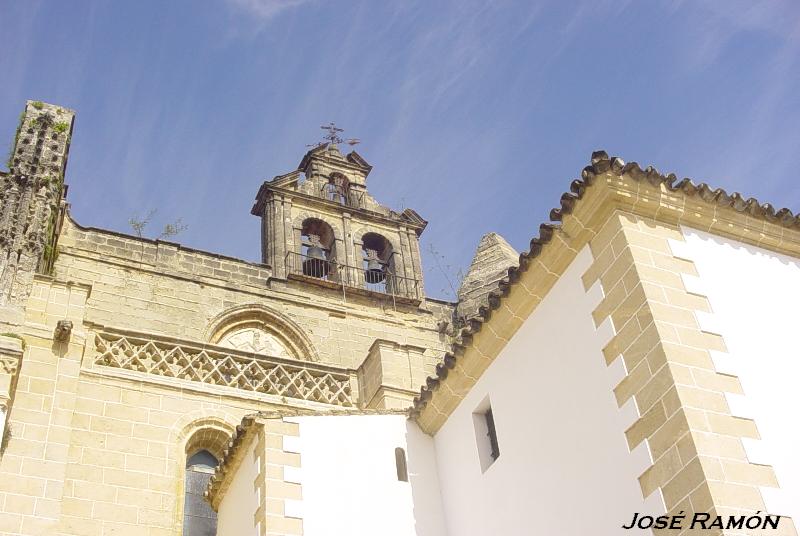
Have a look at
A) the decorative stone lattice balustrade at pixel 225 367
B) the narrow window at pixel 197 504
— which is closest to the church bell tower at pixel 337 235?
the decorative stone lattice balustrade at pixel 225 367

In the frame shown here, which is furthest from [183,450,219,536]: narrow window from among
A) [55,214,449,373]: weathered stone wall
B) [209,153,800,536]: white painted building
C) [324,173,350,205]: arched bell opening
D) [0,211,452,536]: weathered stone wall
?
[324,173,350,205]: arched bell opening

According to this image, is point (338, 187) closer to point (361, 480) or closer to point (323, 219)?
point (323, 219)

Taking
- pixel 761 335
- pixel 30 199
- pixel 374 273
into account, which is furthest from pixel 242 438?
pixel 374 273

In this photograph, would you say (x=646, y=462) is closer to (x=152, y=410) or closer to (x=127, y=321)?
(x=152, y=410)

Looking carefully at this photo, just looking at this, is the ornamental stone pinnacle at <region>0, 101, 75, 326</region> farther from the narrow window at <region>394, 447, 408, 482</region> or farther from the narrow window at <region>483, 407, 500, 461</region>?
the narrow window at <region>483, 407, 500, 461</region>

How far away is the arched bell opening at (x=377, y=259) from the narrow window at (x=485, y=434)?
8.76m

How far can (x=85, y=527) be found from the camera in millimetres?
10820

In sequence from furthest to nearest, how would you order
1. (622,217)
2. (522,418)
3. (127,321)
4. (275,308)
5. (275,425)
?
1. (275,308)
2. (127,321)
3. (275,425)
4. (522,418)
5. (622,217)

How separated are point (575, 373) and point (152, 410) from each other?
19.1 ft

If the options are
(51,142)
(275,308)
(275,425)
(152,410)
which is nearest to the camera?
(275,425)

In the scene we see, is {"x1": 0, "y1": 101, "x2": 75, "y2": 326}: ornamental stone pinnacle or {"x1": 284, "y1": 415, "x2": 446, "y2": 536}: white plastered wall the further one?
{"x1": 0, "y1": 101, "x2": 75, "y2": 326}: ornamental stone pinnacle

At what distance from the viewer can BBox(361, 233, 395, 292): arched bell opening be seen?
63.3 ft

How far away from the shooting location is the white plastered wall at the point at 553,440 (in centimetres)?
782

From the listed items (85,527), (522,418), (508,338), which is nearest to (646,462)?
(522,418)
